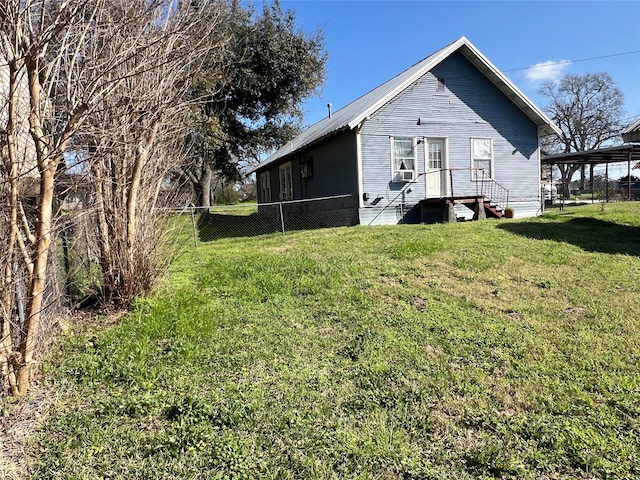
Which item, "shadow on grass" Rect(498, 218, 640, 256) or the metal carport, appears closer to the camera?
"shadow on grass" Rect(498, 218, 640, 256)

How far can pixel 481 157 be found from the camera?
1426cm

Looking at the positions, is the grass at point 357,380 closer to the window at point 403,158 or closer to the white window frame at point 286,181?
the window at point 403,158

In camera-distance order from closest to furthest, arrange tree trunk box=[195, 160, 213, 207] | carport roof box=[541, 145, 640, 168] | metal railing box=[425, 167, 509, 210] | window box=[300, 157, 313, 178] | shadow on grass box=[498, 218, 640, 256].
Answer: shadow on grass box=[498, 218, 640, 256], metal railing box=[425, 167, 509, 210], window box=[300, 157, 313, 178], carport roof box=[541, 145, 640, 168], tree trunk box=[195, 160, 213, 207]

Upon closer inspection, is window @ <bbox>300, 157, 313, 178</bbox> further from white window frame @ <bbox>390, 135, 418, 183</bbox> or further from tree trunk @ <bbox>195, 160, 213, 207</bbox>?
tree trunk @ <bbox>195, 160, 213, 207</bbox>

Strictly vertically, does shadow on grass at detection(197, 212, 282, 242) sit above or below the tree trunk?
below

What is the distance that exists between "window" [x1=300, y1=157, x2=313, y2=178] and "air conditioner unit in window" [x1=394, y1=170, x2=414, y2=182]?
3.95 m

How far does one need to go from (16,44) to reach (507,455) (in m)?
3.91

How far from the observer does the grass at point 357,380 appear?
259cm

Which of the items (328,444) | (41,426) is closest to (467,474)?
(328,444)

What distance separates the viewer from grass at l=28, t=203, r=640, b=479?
259 cm

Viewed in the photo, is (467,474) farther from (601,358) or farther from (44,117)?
(44,117)

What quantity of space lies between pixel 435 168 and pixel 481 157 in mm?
1758

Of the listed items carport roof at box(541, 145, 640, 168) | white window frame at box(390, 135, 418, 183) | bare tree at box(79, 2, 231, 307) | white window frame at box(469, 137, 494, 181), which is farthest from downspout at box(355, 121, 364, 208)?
carport roof at box(541, 145, 640, 168)

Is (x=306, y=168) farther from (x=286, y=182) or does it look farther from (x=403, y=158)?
(x=403, y=158)
